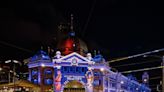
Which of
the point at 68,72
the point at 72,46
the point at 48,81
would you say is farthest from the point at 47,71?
the point at 72,46

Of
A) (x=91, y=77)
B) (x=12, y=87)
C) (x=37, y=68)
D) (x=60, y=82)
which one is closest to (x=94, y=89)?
(x=91, y=77)

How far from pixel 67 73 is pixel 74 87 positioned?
14.1 feet

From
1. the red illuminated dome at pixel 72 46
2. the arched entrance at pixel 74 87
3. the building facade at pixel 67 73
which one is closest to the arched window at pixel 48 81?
the building facade at pixel 67 73

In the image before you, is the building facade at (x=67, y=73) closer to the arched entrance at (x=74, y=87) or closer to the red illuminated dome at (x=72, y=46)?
the arched entrance at (x=74, y=87)

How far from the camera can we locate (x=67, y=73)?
7138 cm

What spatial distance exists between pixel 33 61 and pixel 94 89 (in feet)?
44.7

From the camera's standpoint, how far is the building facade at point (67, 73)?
233 ft

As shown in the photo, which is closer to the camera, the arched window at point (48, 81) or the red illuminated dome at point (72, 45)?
the arched window at point (48, 81)

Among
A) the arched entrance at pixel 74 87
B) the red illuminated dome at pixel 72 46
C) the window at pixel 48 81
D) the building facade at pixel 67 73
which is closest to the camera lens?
the building facade at pixel 67 73

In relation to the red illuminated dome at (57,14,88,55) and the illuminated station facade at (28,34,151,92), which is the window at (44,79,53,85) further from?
the red illuminated dome at (57,14,88,55)

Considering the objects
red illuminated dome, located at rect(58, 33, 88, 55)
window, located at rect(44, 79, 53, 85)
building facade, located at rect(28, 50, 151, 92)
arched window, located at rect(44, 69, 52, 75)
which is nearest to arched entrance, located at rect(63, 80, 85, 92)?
building facade, located at rect(28, 50, 151, 92)

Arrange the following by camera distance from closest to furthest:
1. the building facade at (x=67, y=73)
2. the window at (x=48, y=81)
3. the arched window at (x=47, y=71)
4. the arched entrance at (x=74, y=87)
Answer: the building facade at (x=67, y=73) < the window at (x=48, y=81) < the arched window at (x=47, y=71) < the arched entrance at (x=74, y=87)

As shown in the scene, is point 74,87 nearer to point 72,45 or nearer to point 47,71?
point 47,71

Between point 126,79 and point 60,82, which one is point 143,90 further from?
point 60,82
